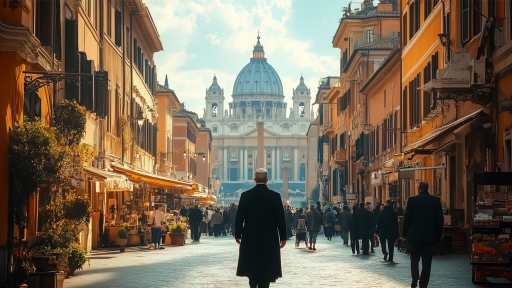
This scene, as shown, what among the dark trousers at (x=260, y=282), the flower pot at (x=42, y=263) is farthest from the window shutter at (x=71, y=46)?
the dark trousers at (x=260, y=282)

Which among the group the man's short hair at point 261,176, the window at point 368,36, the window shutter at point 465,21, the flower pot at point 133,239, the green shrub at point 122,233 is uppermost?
the window at point 368,36

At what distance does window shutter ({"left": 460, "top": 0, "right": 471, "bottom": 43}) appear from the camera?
21.1 m

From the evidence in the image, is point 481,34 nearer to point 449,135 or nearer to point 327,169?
point 449,135

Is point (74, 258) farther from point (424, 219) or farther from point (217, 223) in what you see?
point (217, 223)

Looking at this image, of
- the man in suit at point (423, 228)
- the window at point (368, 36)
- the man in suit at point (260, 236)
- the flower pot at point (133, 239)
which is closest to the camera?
the man in suit at point (260, 236)

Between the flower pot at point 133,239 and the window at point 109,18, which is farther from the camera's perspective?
the window at point 109,18

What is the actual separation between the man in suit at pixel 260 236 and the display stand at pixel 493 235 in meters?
3.79

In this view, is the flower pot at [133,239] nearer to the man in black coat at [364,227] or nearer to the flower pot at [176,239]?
the flower pot at [176,239]

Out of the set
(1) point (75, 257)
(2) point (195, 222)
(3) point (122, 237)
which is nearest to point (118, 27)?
(3) point (122, 237)

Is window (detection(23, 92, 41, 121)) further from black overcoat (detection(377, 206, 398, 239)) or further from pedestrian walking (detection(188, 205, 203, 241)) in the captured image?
pedestrian walking (detection(188, 205, 203, 241))

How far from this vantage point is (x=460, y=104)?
22.8 metres

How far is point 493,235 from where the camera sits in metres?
14.0

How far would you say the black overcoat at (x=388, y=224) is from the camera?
71.4 feet

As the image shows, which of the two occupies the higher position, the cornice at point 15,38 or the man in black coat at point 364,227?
the cornice at point 15,38
